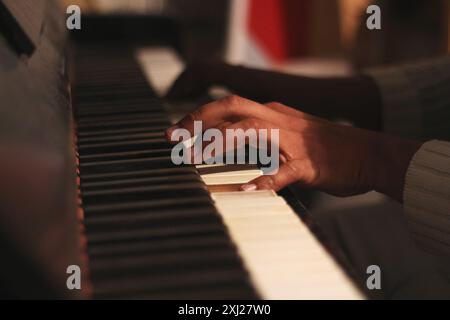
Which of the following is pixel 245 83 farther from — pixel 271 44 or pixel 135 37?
pixel 271 44

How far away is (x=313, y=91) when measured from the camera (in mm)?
1344

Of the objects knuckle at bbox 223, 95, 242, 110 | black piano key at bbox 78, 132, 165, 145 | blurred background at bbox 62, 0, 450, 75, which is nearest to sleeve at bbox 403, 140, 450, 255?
knuckle at bbox 223, 95, 242, 110

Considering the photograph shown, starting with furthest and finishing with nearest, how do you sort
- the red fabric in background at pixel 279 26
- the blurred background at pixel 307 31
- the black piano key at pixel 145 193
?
the red fabric in background at pixel 279 26
the blurred background at pixel 307 31
the black piano key at pixel 145 193

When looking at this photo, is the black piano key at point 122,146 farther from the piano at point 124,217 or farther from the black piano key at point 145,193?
the black piano key at point 145,193

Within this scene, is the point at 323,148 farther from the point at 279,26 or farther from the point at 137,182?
the point at 279,26

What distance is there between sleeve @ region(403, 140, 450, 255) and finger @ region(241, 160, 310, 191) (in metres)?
0.14

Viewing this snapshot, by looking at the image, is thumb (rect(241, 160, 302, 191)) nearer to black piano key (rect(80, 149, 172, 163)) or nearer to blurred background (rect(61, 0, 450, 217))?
black piano key (rect(80, 149, 172, 163))

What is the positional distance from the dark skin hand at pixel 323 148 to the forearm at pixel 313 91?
366 millimetres

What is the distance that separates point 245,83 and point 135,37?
2.47ft

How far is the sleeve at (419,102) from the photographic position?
133cm

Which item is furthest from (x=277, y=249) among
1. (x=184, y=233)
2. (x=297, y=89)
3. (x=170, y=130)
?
(x=297, y=89)

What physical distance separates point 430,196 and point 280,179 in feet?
0.68

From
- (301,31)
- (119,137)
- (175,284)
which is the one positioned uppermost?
(301,31)

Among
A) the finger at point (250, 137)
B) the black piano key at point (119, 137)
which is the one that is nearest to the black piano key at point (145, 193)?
the finger at point (250, 137)
